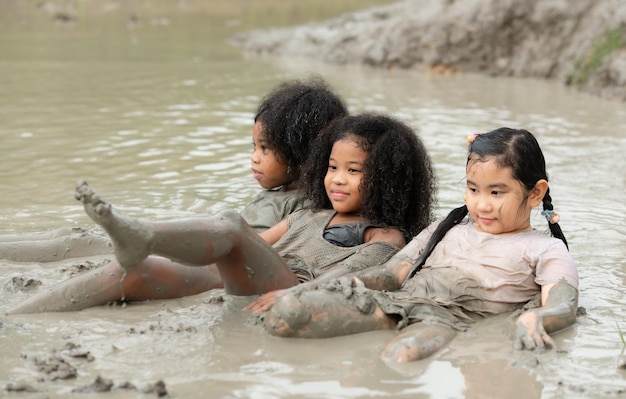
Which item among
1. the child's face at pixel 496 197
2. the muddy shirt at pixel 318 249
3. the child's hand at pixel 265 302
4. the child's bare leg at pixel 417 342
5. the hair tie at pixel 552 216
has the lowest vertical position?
the child's bare leg at pixel 417 342

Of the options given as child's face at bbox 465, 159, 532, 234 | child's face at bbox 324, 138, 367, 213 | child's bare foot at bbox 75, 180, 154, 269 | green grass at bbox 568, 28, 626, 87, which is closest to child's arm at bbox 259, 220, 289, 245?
child's face at bbox 324, 138, 367, 213

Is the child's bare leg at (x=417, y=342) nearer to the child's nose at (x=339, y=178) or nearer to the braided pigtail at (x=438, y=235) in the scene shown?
the braided pigtail at (x=438, y=235)

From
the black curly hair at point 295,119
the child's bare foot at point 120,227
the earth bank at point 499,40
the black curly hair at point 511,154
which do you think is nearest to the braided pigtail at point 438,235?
the black curly hair at point 511,154

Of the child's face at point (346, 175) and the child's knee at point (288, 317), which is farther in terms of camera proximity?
the child's face at point (346, 175)

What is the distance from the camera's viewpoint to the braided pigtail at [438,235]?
168 inches

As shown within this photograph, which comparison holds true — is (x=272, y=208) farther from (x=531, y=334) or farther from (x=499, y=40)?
(x=499, y=40)

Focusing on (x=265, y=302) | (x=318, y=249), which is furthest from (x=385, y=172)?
(x=265, y=302)

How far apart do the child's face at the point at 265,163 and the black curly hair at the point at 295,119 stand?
0.02 metres

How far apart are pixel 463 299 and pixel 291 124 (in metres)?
1.42

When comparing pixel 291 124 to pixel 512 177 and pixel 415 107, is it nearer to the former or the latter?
pixel 512 177

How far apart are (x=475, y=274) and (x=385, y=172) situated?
0.68 m

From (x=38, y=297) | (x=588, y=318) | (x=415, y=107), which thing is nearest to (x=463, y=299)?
(x=588, y=318)

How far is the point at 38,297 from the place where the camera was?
4020 mm

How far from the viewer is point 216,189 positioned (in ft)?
22.6
